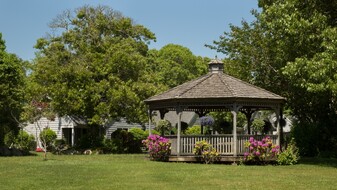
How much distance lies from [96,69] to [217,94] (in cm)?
A: 1366

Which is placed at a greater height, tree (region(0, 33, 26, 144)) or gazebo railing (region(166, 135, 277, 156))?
tree (region(0, 33, 26, 144))

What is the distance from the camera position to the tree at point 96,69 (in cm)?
3372

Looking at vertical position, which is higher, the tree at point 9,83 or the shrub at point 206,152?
the tree at point 9,83

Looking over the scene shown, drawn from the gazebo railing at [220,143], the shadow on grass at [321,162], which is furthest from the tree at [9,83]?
the shadow on grass at [321,162]

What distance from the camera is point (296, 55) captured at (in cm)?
2448

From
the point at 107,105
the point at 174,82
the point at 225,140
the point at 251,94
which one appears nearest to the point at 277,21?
the point at 251,94

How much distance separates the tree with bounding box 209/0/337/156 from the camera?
20469mm

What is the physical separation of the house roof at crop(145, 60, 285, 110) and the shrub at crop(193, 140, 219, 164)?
1.96m

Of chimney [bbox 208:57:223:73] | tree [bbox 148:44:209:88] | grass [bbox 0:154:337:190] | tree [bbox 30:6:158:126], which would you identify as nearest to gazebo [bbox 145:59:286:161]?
chimney [bbox 208:57:223:73]

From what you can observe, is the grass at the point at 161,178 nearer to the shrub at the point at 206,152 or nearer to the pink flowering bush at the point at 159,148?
the shrub at the point at 206,152

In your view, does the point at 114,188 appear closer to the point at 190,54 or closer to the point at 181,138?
the point at 181,138

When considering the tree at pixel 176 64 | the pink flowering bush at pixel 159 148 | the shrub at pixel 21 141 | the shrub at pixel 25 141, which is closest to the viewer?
the pink flowering bush at pixel 159 148

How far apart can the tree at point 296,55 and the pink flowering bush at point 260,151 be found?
3095 mm

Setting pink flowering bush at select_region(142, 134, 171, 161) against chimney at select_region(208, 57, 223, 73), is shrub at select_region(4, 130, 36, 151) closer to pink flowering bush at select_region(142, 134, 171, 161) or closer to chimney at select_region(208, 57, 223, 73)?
pink flowering bush at select_region(142, 134, 171, 161)
